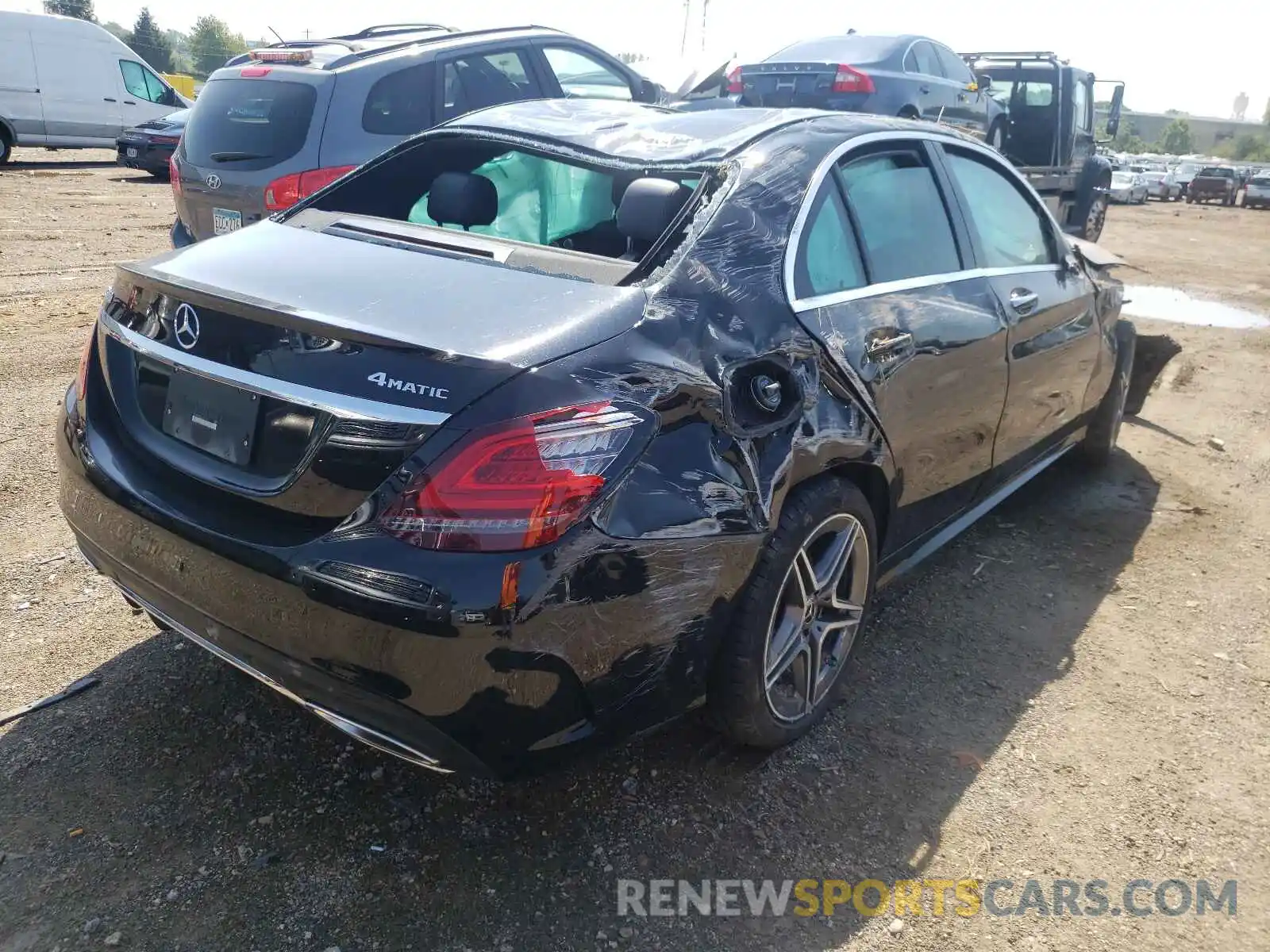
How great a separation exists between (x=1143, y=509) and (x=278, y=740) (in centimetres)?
404

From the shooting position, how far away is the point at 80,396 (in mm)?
2568

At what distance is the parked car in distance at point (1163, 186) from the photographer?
36.5 meters

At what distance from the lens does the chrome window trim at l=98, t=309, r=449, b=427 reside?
6.39 feet

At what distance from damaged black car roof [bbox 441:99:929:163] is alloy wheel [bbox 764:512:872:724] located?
1088mm

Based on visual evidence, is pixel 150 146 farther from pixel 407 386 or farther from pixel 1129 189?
pixel 1129 189

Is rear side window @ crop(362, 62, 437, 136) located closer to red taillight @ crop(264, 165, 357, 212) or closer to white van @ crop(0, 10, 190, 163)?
red taillight @ crop(264, 165, 357, 212)

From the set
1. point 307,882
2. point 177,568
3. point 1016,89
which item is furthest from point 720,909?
point 1016,89

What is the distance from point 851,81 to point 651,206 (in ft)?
26.3

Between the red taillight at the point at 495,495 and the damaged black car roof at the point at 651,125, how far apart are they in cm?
118

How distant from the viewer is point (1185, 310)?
416 inches

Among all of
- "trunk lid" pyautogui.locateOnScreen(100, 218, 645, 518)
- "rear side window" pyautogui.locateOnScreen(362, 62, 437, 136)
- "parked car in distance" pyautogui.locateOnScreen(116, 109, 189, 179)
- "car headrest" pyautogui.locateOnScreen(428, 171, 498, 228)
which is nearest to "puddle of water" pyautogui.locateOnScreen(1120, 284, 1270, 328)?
"rear side window" pyautogui.locateOnScreen(362, 62, 437, 136)

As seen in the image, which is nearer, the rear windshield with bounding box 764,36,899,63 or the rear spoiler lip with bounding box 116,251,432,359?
the rear spoiler lip with bounding box 116,251,432,359

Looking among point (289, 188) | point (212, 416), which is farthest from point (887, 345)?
point (289, 188)

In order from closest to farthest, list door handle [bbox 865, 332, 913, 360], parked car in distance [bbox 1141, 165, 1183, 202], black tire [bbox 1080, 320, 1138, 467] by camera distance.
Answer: door handle [bbox 865, 332, 913, 360], black tire [bbox 1080, 320, 1138, 467], parked car in distance [bbox 1141, 165, 1183, 202]
